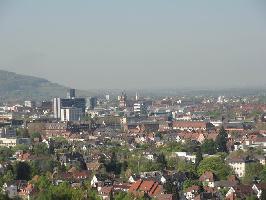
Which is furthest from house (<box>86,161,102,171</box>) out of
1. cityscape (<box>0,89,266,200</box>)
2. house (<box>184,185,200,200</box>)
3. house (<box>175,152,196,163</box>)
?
house (<box>184,185,200,200</box>)

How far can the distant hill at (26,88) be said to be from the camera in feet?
365

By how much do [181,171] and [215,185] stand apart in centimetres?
268

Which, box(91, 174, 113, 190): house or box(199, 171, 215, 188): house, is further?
box(199, 171, 215, 188): house

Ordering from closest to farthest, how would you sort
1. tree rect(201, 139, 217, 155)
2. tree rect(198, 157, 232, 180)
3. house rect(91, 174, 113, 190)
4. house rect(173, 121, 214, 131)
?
house rect(91, 174, 113, 190) < tree rect(198, 157, 232, 180) < tree rect(201, 139, 217, 155) < house rect(173, 121, 214, 131)

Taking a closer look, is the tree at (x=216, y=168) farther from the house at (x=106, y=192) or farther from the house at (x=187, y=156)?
the house at (x=106, y=192)

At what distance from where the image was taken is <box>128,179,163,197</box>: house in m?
19.7

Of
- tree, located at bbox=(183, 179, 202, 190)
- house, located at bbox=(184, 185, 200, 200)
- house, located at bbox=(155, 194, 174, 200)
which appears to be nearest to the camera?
house, located at bbox=(155, 194, 174, 200)

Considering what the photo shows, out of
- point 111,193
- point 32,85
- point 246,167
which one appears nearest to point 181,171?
point 246,167

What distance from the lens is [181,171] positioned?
23.9 m

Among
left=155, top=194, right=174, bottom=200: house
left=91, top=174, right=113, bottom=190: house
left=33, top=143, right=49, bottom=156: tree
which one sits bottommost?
left=33, top=143, right=49, bottom=156: tree

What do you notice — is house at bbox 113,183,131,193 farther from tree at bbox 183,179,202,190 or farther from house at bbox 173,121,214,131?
house at bbox 173,121,214,131

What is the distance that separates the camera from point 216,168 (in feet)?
80.2

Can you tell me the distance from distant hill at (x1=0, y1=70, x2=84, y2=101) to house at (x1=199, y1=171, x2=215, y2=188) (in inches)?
3309

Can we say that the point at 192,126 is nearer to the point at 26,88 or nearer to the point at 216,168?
the point at 216,168
